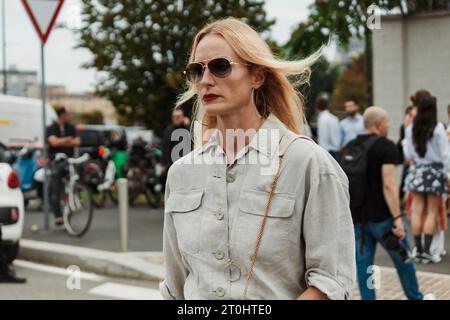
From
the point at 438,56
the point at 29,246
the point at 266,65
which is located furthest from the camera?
the point at 438,56

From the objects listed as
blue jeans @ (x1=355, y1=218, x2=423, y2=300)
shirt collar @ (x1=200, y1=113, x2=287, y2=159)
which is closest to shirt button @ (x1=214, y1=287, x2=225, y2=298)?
shirt collar @ (x1=200, y1=113, x2=287, y2=159)

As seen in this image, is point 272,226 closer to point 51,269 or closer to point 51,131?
point 51,269

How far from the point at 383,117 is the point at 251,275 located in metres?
4.35

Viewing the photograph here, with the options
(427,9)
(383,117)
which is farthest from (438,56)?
(383,117)

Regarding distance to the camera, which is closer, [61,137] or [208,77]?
[208,77]

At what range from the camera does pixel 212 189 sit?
206cm

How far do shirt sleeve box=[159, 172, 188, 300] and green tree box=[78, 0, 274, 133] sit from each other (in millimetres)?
15168

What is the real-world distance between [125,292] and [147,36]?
11683 mm

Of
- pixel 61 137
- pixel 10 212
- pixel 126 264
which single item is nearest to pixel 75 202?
pixel 61 137

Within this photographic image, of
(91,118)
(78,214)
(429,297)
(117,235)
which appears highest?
(91,118)

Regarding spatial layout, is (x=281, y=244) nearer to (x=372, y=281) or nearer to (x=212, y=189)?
(x=212, y=189)

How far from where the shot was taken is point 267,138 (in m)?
2.09

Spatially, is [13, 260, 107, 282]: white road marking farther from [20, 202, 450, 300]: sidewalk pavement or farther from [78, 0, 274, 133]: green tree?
[78, 0, 274, 133]: green tree

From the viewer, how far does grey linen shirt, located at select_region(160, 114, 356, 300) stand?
6.46ft
